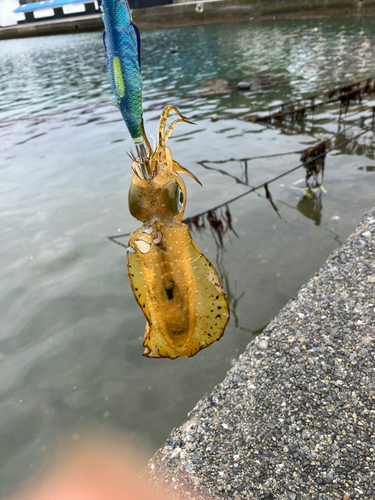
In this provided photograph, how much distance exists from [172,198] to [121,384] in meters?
4.64

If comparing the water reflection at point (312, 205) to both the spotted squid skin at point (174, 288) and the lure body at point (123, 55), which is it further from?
A: the lure body at point (123, 55)

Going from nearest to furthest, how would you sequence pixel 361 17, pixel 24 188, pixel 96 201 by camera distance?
1. pixel 96 201
2. pixel 24 188
3. pixel 361 17

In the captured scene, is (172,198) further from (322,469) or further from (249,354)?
(249,354)

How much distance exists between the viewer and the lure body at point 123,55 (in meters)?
1.00

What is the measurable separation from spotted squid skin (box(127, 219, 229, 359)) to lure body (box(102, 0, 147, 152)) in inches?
20.8

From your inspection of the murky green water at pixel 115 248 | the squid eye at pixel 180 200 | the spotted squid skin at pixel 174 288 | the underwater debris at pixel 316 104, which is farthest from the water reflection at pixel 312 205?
the squid eye at pixel 180 200

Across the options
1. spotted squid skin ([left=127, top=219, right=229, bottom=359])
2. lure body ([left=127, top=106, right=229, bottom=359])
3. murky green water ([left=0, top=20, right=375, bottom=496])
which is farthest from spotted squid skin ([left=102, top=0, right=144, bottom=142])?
murky green water ([left=0, top=20, right=375, bottom=496])

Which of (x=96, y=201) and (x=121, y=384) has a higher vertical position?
(x=96, y=201)

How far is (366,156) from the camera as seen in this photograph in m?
10.2

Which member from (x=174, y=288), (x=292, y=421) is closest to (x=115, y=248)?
(x=292, y=421)

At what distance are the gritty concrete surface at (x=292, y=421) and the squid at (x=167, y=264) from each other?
89.4 inches

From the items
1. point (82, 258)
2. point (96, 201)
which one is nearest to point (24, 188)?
point (96, 201)

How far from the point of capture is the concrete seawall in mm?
38000

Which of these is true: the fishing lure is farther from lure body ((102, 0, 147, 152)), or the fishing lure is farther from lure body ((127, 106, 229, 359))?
lure body ((127, 106, 229, 359))
